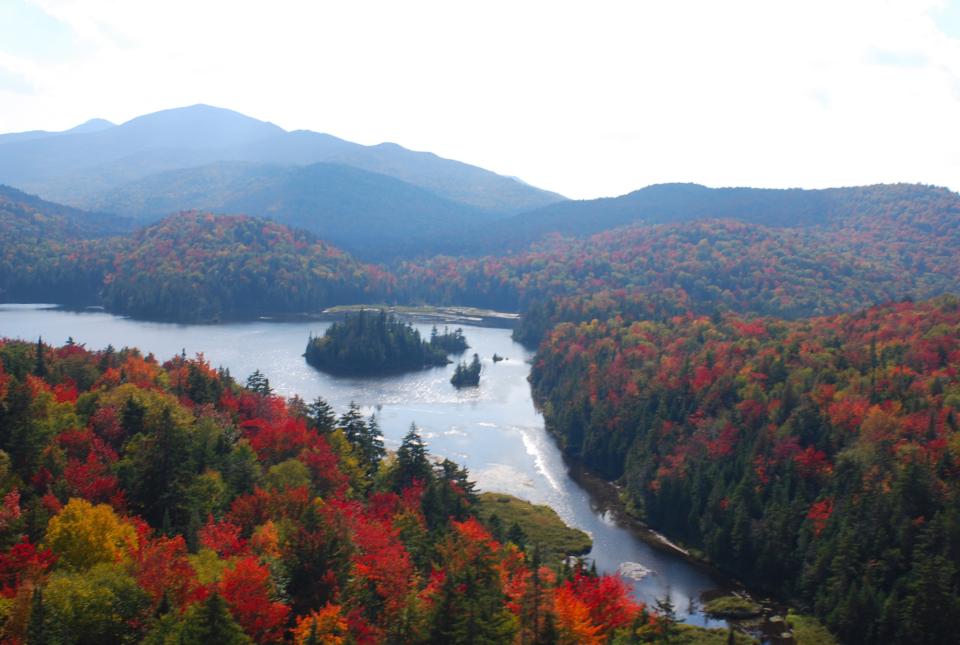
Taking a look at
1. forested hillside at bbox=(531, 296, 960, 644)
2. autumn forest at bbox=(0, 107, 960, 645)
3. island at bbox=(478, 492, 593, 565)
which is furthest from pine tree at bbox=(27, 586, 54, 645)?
forested hillside at bbox=(531, 296, 960, 644)

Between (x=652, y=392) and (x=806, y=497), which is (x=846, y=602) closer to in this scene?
(x=806, y=497)


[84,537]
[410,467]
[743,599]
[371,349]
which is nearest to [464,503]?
[410,467]

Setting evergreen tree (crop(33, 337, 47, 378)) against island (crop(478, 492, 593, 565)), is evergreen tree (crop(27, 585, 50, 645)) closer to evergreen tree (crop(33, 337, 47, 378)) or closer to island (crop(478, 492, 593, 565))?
island (crop(478, 492, 593, 565))

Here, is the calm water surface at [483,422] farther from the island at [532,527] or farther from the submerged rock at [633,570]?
the island at [532,527]

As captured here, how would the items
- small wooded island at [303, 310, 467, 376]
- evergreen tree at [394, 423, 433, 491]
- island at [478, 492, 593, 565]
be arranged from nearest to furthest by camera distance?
1. island at [478, 492, 593, 565]
2. evergreen tree at [394, 423, 433, 491]
3. small wooded island at [303, 310, 467, 376]

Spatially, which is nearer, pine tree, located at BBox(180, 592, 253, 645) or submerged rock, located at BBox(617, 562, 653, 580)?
pine tree, located at BBox(180, 592, 253, 645)

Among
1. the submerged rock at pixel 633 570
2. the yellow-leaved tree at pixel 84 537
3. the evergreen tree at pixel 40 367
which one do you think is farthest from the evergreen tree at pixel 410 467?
the evergreen tree at pixel 40 367

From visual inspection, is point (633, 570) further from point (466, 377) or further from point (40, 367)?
point (466, 377)
